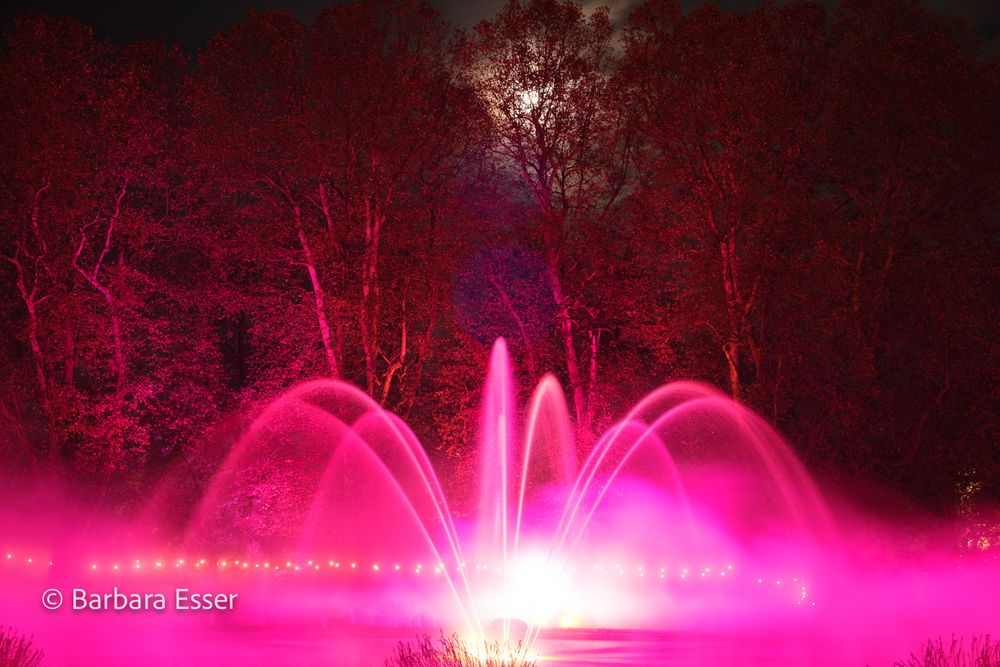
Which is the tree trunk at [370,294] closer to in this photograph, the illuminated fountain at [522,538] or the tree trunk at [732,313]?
the illuminated fountain at [522,538]

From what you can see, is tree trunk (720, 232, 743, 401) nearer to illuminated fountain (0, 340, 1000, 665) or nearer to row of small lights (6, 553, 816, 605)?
illuminated fountain (0, 340, 1000, 665)

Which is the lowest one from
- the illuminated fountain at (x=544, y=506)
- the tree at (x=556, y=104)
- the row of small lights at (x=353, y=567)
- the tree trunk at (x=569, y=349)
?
the row of small lights at (x=353, y=567)

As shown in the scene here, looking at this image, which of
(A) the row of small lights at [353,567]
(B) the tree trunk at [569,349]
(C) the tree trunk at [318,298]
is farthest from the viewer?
(B) the tree trunk at [569,349]

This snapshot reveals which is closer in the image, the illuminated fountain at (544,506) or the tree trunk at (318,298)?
the illuminated fountain at (544,506)

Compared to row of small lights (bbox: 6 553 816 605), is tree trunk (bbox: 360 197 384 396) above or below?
above

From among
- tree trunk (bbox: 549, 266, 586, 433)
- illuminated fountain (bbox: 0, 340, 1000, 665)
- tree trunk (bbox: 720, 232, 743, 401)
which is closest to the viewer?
illuminated fountain (bbox: 0, 340, 1000, 665)

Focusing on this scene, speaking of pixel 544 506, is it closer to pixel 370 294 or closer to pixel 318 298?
pixel 370 294

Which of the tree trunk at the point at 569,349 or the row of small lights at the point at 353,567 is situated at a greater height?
the tree trunk at the point at 569,349

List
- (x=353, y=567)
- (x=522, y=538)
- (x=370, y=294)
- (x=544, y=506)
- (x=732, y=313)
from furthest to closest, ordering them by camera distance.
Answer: (x=370, y=294)
(x=353, y=567)
(x=522, y=538)
(x=544, y=506)
(x=732, y=313)

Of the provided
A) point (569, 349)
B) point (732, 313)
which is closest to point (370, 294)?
point (569, 349)

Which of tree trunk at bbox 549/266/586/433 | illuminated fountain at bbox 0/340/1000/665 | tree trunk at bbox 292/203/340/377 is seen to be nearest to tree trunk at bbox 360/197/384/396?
tree trunk at bbox 292/203/340/377

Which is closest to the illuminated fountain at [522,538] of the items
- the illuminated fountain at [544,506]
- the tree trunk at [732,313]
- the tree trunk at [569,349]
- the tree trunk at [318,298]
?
the illuminated fountain at [544,506]

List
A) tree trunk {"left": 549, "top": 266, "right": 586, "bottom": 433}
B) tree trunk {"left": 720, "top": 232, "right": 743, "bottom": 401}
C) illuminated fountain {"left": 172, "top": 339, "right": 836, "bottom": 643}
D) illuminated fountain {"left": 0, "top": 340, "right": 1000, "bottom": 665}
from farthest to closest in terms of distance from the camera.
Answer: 1. tree trunk {"left": 549, "top": 266, "right": 586, "bottom": 433}
2. tree trunk {"left": 720, "top": 232, "right": 743, "bottom": 401}
3. illuminated fountain {"left": 172, "top": 339, "right": 836, "bottom": 643}
4. illuminated fountain {"left": 0, "top": 340, "right": 1000, "bottom": 665}

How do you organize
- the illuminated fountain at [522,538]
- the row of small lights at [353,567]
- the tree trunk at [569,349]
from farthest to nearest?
the tree trunk at [569,349], the row of small lights at [353,567], the illuminated fountain at [522,538]
